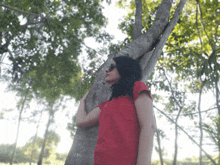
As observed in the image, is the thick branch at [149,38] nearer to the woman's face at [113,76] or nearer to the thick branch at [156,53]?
the thick branch at [156,53]

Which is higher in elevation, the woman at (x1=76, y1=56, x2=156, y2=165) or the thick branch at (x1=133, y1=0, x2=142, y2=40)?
the thick branch at (x1=133, y1=0, x2=142, y2=40)

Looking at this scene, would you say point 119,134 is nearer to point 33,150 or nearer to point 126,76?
point 126,76

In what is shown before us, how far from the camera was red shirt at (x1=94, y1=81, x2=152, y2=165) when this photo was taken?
0.99 meters

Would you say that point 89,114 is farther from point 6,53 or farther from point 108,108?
point 6,53

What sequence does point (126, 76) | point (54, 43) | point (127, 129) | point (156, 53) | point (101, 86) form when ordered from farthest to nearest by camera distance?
point (54, 43) < point (156, 53) < point (101, 86) < point (126, 76) < point (127, 129)

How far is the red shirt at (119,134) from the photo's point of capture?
3.25 feet

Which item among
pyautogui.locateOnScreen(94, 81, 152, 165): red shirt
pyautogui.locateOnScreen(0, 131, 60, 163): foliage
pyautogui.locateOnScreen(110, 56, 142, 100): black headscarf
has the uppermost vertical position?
pyautogui.locateOnScreen(110, 56, 142, 100): black headscarf

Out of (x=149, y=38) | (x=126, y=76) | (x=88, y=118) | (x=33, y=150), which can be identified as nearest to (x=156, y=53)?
(x=149, y=38)

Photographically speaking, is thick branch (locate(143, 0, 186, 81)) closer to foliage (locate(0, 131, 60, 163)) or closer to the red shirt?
the red shirt

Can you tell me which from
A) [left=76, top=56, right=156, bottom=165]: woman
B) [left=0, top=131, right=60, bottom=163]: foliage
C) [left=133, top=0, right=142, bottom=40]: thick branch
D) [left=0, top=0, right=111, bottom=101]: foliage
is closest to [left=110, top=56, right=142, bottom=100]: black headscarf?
[left=76, top=56, right=156, bottom=165]: woman

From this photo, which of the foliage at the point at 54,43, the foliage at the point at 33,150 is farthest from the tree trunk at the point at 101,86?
the foliage at the point at 33,150

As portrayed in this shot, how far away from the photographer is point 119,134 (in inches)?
41.6

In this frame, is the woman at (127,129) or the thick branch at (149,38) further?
the thick branch at (149,38)

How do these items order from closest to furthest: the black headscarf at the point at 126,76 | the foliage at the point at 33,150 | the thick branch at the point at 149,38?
the black headscarf at the point at 126,76 < the thick branch at the point at 149,38 < the foliage at the point at 33,150
